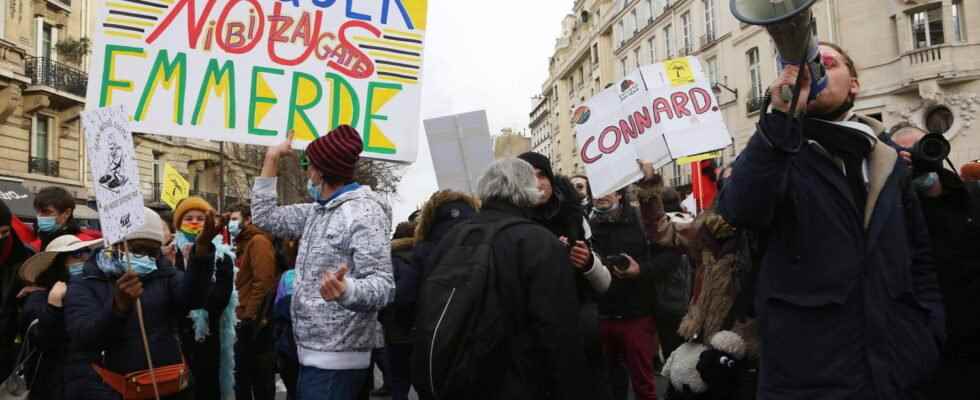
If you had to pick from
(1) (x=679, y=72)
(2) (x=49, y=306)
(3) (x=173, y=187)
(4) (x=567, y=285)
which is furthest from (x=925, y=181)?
(3) (x=173, y=187)

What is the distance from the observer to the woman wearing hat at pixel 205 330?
537 centimetres

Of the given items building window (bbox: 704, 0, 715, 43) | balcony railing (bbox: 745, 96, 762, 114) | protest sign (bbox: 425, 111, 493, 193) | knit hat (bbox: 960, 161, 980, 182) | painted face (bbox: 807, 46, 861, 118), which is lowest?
knit hat (bbox: 960, 161, 980, 182)

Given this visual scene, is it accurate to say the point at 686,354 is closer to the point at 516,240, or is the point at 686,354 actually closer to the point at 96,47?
the point at 516,240

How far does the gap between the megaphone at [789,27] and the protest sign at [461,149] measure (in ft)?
12.6

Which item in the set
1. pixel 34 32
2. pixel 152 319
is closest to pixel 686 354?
pixel 152 319

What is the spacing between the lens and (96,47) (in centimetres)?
391

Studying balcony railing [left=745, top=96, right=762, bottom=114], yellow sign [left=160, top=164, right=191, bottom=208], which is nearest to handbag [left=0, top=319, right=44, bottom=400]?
yellow sign [left=160, top=164, right=191, bottom=208]

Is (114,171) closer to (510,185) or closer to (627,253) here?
(510,185)

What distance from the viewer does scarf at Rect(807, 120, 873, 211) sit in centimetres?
213

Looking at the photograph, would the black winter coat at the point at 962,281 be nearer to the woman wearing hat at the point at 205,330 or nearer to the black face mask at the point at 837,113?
the black face mask at the point at 837,113

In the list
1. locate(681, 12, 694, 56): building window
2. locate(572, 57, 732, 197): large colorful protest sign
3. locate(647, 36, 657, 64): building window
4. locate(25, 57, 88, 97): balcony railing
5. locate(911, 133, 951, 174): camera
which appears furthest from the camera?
locate(647, 36, 657, 64): building window

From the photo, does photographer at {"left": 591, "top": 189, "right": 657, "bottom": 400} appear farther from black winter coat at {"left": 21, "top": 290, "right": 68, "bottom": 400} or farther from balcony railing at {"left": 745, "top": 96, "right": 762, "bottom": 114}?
balcony railing at {"left": 745, "top": 96, "right": 762, "bottom": 114}

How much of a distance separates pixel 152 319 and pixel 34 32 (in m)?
24.8

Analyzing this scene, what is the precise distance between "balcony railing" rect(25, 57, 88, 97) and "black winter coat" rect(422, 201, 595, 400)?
25384 mm
